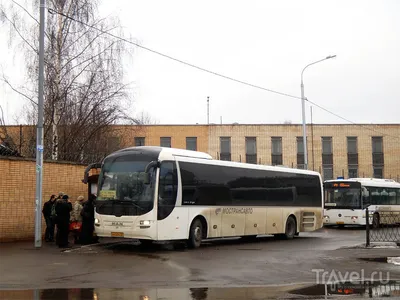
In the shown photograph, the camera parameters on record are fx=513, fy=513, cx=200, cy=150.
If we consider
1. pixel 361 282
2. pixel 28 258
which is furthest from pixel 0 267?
pixel 361 282

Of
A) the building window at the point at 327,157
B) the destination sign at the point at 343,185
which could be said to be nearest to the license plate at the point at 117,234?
the destination sign at the point at 343,185

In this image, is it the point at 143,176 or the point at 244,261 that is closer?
the point at 244,261

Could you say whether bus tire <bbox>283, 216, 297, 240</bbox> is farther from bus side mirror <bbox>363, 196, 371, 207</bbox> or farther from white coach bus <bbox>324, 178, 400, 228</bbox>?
bus side mirror <bbox>363, 196, 371, 207</bbox>

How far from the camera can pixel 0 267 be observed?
40.6ft

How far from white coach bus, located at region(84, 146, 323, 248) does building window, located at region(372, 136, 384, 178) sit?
36449 mm

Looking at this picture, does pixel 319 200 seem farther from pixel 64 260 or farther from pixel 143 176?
pixel 64 260

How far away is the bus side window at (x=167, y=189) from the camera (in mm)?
15977

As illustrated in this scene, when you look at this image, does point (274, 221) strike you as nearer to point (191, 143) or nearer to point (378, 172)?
point (191, 143)

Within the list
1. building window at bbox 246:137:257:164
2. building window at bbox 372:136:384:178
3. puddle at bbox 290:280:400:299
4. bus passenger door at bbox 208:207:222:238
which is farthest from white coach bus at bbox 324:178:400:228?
building window at bbox 372:136:384:178

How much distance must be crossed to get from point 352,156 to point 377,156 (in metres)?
2.72

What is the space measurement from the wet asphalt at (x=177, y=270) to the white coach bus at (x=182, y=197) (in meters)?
0.80

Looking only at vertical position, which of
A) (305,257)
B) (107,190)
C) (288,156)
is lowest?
(305,257)

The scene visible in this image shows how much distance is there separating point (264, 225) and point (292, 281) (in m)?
10.0

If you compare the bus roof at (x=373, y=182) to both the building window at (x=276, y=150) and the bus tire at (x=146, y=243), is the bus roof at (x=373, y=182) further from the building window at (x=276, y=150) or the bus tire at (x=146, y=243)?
the building window at (x=276, y=150)
